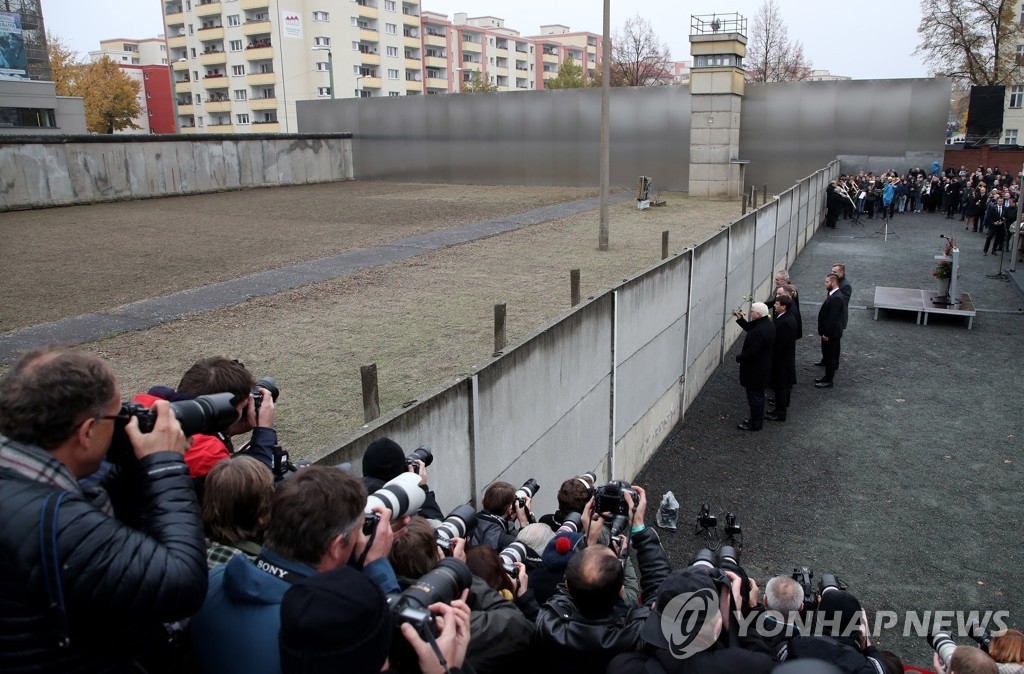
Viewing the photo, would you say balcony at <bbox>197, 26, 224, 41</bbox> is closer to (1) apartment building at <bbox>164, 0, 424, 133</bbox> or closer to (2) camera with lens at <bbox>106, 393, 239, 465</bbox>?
(1) apartment building at <bbox>164, 0, 424, 133</bbox>

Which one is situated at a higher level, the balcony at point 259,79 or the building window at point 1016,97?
the balcony at point 259,79

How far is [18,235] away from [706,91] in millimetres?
23586

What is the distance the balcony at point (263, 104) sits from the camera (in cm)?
6869

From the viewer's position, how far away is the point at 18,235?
19.2m

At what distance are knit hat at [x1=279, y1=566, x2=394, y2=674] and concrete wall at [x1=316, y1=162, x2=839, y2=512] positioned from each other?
6.56 ft

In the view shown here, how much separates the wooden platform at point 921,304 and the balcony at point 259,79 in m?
64.3

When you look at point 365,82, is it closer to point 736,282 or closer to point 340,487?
point 736,282

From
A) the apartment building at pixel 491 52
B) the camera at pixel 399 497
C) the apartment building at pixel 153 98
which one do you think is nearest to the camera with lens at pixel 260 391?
the camera at pixel 399 497

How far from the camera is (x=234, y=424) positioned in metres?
3.28

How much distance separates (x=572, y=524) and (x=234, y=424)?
6.13 feet

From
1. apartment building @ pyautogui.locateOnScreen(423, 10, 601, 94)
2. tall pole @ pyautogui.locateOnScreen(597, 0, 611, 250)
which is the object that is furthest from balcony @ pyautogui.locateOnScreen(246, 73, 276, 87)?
tall pole @ pyautogui.locateOnScreen(597, 0, 611, 250)

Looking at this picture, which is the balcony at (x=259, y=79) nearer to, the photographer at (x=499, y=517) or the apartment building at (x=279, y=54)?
the apartment building at (x=279, y=54)

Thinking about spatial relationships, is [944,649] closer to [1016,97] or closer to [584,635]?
[584,635]

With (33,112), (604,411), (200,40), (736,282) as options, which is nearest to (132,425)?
(604,411)
